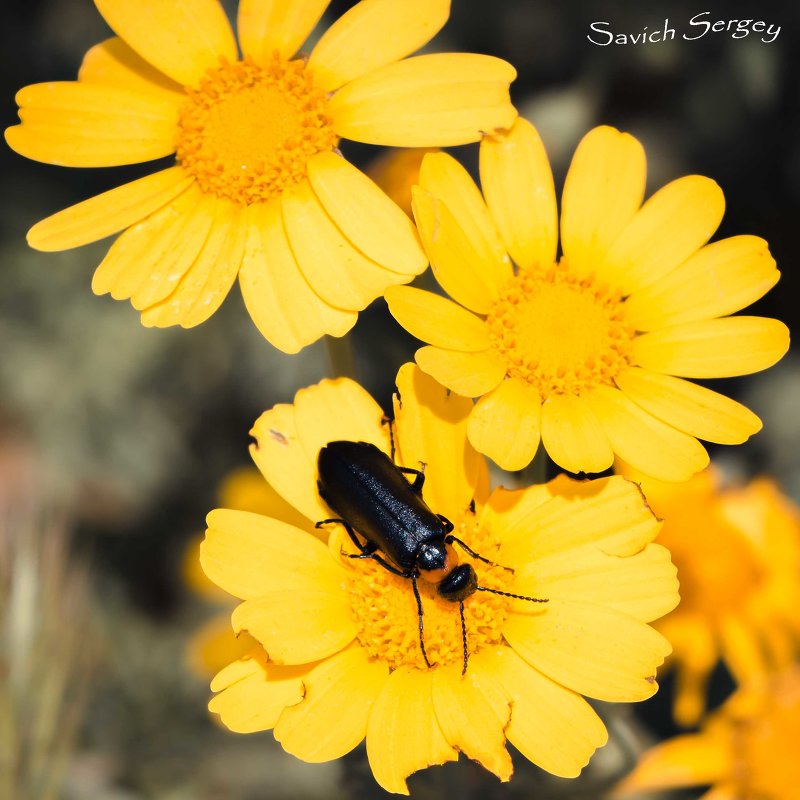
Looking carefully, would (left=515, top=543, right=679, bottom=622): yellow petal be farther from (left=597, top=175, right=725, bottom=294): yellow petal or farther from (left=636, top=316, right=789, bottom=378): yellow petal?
(left=597, top=175, right=725, bottom=294): yellow petal

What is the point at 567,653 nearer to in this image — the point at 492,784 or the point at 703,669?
the point at 492,784

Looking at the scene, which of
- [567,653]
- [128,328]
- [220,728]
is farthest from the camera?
[128,328]

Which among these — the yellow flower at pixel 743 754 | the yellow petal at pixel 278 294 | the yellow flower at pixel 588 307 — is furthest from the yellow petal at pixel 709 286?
the yellow flower at pixel 743 754

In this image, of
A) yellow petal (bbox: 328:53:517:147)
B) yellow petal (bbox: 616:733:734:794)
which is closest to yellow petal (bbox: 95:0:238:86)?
yellow petal (bbox: 328:53:517:147)

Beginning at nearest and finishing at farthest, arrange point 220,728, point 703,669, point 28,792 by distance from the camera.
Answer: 1. point 28,792
2. point 703,669
3. point 220,728

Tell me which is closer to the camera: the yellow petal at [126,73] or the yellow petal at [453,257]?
the yellow petal at [453,257]

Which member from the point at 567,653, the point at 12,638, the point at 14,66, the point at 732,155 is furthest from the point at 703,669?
the point at 14,66

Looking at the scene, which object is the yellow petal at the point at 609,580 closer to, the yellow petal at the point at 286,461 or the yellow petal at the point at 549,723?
the yellow petal at the point at 549,723

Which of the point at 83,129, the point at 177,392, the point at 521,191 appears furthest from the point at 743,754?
the point at 177,392
